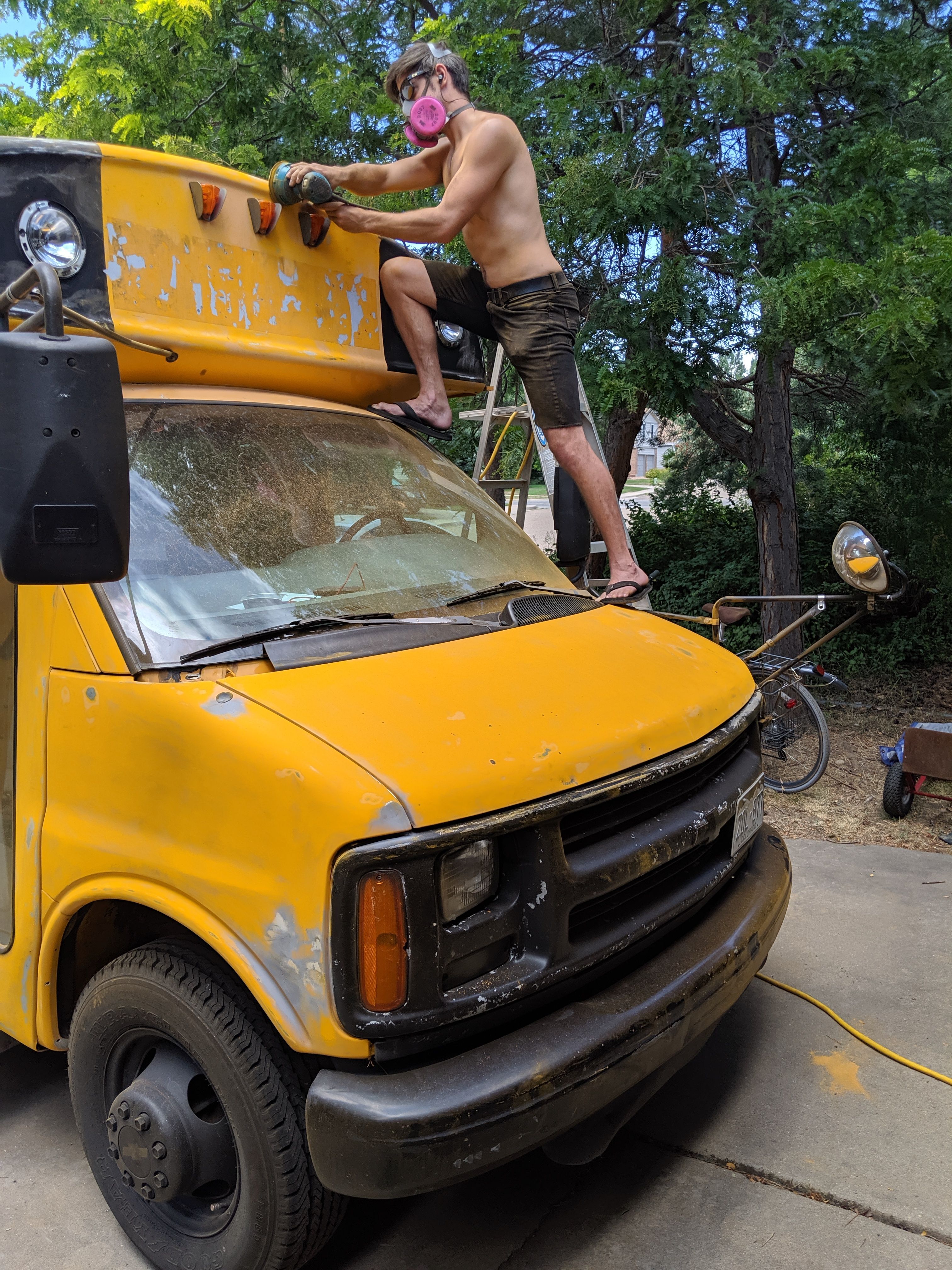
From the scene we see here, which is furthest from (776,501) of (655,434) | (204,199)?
(204,199)

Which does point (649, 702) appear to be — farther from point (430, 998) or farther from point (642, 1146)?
point (642, 1146)

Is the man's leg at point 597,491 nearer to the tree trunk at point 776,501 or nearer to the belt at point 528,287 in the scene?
the belt at point 528,287

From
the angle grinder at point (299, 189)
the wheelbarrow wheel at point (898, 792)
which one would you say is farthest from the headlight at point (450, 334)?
the wheelbarrow wheel at point (898, 792)

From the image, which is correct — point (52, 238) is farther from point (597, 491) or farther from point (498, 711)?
point (597, 491)

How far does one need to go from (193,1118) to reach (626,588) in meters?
2.65

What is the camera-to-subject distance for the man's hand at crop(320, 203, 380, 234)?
371 cm

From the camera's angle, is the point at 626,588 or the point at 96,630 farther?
the point at 626,588

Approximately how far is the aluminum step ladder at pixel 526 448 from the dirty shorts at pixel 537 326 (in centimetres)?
41

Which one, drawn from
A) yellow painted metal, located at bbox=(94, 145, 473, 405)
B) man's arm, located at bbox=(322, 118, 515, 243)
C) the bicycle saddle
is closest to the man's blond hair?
man's arm, located at bbox=(322, 118, 515, 243)

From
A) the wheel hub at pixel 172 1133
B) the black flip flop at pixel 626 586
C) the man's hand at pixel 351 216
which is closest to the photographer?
the wheel hub at pixel 172 1133

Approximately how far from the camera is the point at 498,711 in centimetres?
237

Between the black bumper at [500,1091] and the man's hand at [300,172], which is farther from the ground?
the man's hand at [300,172]

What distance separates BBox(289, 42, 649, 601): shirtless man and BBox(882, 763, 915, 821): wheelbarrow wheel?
88.2 inches

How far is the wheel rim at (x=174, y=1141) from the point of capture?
2330mm
